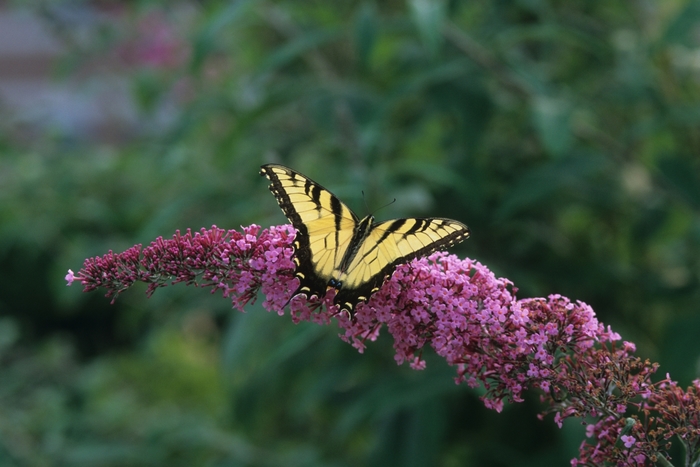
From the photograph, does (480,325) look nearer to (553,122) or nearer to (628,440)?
(628,440)

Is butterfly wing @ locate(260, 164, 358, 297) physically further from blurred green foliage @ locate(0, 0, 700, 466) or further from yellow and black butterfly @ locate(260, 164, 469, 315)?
blurred green foliage @ locate(0, 0, 700, 466)

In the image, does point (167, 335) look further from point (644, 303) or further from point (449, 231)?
point (449, 231)

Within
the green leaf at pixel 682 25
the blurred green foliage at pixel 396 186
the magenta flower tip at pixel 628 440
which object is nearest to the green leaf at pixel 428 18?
the blurred green foliage at pixel 396 186

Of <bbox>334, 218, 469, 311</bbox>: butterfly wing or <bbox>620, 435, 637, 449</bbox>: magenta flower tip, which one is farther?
<bbox>334, 218, 469, 311</bbox>: butterfly wing

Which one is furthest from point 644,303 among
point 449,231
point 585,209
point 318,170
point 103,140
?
point 103,140

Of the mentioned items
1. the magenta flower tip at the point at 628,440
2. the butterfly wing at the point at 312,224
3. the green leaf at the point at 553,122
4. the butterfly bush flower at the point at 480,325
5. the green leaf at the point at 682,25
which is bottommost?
the magenta flower tip at the point at 628,440

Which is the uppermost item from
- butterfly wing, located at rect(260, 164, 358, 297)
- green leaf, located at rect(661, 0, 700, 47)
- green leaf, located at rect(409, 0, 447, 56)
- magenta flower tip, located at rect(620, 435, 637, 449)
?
green leaf, located at rect(409, 0, 447, 56)

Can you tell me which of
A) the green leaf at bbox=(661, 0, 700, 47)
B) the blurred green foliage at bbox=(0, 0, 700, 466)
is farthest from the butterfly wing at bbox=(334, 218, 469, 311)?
the green leaf at bbox=(661, 0, 700, 47)

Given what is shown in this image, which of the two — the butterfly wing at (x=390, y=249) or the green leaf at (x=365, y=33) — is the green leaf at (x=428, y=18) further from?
the butterfly wing at (x=390, y=249)
